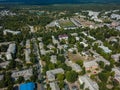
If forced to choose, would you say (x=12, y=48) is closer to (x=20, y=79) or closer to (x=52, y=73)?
(x=20, y=79)

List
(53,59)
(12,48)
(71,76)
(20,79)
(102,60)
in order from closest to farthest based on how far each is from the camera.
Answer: (71,76) → (20,79) → (102,60) → (53,59) → (12,48)

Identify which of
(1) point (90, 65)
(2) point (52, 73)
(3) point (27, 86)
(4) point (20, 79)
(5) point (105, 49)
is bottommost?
(4) point (20, 79)

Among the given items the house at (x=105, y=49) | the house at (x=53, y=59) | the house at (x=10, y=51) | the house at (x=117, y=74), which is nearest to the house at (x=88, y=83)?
the house at (x=117, y=74)

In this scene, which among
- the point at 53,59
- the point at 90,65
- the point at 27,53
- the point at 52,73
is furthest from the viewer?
the point at 27,53

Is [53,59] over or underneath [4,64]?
over

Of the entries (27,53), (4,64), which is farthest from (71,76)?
(27,53)

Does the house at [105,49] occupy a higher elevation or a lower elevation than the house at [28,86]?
higher

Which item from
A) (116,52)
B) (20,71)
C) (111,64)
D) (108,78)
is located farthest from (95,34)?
(20,71)

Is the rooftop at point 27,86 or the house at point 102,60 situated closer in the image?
the rooftop at point 27,86

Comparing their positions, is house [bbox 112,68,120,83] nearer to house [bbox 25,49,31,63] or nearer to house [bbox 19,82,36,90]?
house [bbox 19,82,36,90]

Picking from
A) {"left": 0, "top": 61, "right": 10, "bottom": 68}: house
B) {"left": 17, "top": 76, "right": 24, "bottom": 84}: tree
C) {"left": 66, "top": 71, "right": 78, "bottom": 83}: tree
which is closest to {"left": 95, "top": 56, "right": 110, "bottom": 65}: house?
{"left": 66, "top": 71, "right": 78, "bottom": 83}: tree

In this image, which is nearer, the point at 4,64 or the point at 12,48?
the point at 4,64

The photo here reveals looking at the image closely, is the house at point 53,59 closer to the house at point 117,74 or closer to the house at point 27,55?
the house at point 27,55
